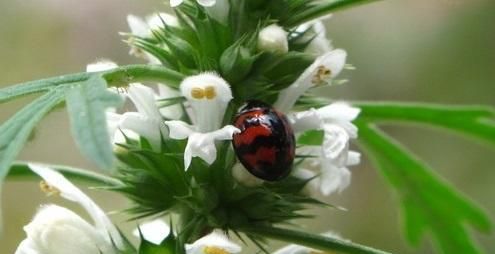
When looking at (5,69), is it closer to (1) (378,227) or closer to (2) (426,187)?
(1) (378,227)

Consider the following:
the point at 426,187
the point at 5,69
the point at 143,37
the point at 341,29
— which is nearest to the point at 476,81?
the point at 341,29

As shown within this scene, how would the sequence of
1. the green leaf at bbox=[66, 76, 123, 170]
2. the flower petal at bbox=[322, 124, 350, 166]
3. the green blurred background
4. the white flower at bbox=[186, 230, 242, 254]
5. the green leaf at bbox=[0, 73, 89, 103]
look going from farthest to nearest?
the green blurred background
the flower petal at bbox=[322, 124, 350, 166]
the white flower at bbox=[186, 230, 242, 254]
the green leaf at bbox=[0, 73, 89, 103]
the green leaf at bbox=[66, 76, 123, 170]

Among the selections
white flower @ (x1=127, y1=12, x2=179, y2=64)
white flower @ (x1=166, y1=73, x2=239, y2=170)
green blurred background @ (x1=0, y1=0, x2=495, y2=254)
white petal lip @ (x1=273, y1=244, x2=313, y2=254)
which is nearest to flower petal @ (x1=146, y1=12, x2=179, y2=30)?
white flower @ (x1=127, y1=12, x2=179, y2=64)

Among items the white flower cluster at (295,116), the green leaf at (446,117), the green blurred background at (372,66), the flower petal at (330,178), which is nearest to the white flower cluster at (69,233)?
the white flower cluster at (295,116)

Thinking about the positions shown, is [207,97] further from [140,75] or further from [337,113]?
[337,113]

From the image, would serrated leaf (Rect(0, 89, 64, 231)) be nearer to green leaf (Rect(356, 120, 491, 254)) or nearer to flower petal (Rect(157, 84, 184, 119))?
flower petal (Rect(157, 84, 184, 119))

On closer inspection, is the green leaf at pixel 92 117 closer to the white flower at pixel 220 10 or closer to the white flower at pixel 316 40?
the white flower at pixel 220 10
